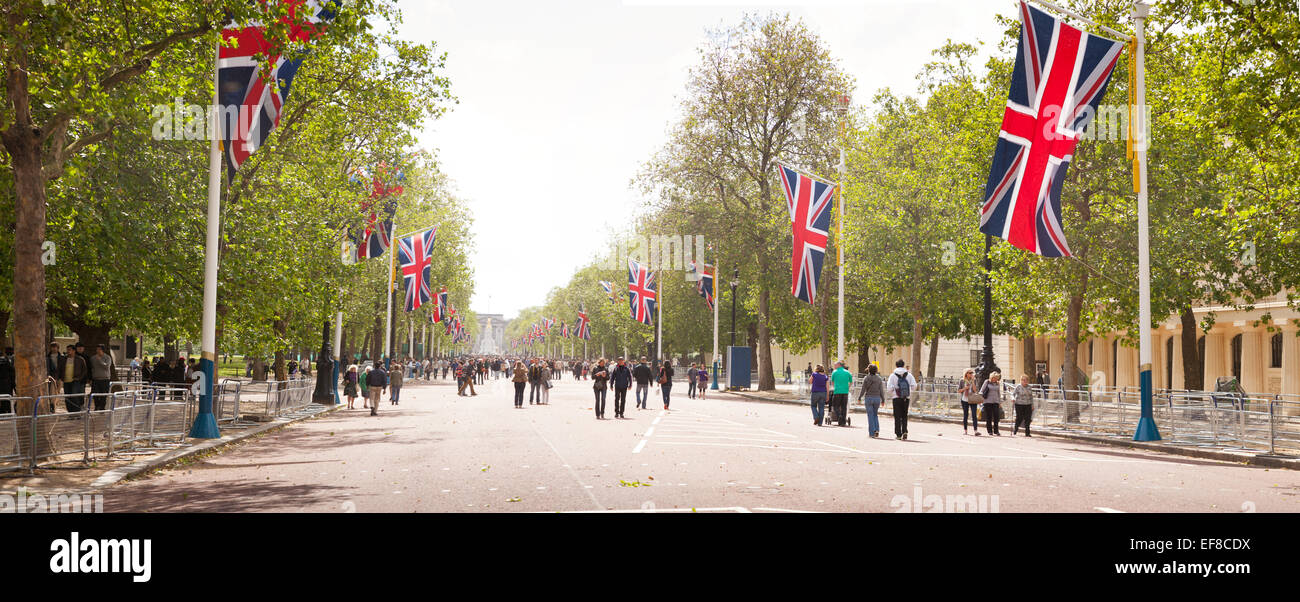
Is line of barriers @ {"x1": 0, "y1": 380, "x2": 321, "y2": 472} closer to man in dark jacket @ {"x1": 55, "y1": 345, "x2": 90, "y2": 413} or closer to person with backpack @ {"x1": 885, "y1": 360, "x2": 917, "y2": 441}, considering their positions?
man in dark jacket @ {"x1": 55, "y1": 345, "x2": 90, "y2": 413}

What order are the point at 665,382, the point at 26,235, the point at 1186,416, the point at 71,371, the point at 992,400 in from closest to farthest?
the point at 26,235, the point at 1186,416, the point at 71,371, the point at 992,400, the point at 665,382

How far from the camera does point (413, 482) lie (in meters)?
11.7

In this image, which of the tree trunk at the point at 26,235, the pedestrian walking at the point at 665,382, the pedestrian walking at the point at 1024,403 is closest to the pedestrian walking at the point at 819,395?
the pedestrian walking at the point at 1024,403

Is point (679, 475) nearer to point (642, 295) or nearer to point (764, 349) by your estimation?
point (642, 295)

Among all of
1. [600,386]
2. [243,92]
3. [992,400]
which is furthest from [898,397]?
[243,92]

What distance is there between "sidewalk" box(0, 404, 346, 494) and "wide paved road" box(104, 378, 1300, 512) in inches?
16.4

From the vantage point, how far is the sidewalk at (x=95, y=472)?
38.3 feet

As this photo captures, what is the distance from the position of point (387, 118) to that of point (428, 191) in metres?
37.6

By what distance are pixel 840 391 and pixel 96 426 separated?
15.7 m

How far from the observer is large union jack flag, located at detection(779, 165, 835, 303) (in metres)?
30.8

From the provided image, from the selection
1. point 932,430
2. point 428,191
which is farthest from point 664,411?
point 428,191

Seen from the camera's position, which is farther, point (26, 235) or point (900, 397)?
point (900, 397)

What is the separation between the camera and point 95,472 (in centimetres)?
1313
